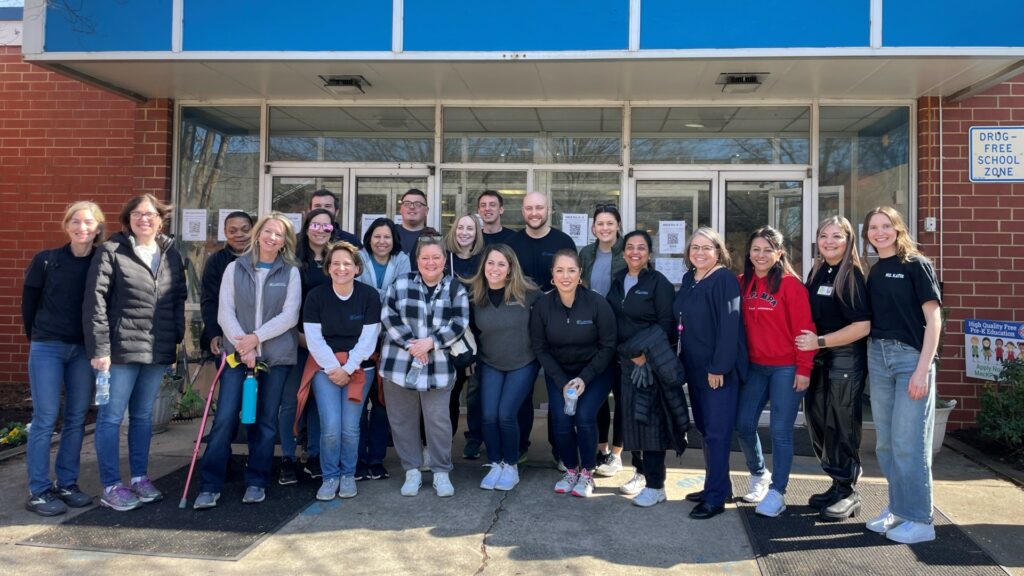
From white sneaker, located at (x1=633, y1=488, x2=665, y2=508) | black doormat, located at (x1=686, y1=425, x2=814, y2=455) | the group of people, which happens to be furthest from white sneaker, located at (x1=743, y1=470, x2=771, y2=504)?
black doormat, located at (x1=686, y1=425, x2=814, y2=455)

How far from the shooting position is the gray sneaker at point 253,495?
453 cm

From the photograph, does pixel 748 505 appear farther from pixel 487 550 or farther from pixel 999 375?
pixel 999 375

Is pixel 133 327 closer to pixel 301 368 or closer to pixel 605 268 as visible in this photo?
pixel 301 368

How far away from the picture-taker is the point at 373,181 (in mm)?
7469

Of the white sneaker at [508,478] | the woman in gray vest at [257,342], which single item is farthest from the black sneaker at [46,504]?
the white sneaker at [508,478]

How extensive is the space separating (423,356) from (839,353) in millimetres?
2556

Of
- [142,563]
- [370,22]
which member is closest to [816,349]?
[142,563]

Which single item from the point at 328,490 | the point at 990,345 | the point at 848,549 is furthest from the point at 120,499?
the point at 990,345

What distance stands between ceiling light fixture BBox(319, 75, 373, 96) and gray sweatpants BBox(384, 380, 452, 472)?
3274mm

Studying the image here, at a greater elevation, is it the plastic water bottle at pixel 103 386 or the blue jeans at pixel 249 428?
the plastic water bottle at pixel 103 386

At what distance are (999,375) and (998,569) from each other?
2.96 m

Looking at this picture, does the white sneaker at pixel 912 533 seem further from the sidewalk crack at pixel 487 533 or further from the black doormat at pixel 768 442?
the sidewalk crack at pixel 487 533

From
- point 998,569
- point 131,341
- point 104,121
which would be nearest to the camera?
point 998,569

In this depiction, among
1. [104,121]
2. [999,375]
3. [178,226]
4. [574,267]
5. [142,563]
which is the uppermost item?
[104,121]
